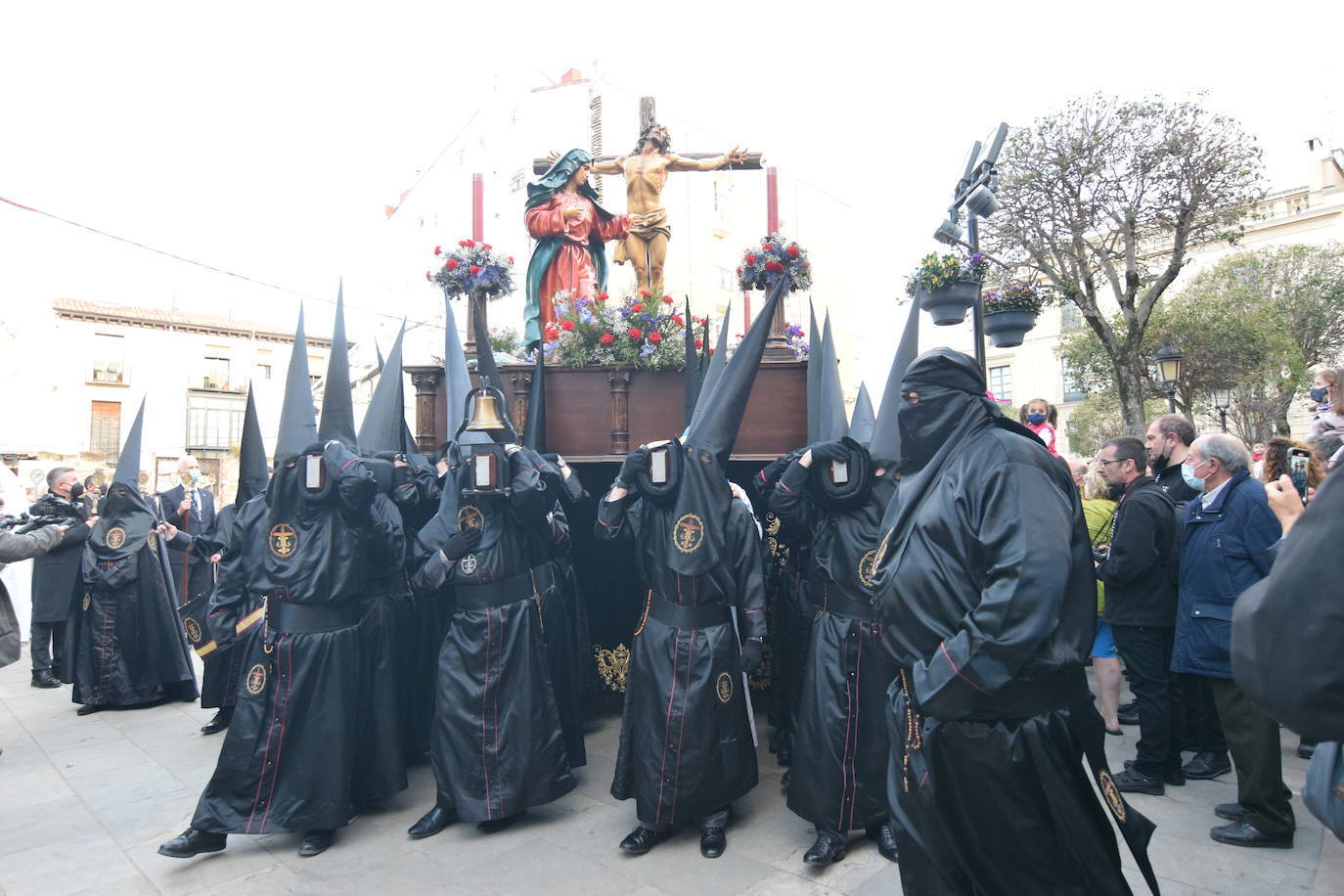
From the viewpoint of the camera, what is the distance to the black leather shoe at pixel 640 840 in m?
3.98

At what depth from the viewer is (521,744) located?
14.4ft

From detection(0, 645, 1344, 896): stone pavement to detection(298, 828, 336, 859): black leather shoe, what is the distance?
0.13ft

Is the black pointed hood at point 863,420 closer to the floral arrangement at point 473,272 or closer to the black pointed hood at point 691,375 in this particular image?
the black pointed hood at point 691,375

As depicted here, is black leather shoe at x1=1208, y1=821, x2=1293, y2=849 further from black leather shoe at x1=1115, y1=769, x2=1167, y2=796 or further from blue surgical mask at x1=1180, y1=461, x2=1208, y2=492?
blue surgical mask at x1=1180, y1=461, x2=1208, y2=492

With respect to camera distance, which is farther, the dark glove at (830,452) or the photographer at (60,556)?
the photographer at (60,556)

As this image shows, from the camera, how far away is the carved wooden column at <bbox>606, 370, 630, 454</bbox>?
584 cm

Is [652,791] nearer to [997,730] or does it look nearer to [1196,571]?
[997,730]

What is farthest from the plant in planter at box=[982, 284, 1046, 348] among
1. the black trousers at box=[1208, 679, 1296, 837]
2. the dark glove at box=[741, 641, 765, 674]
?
the dark glove at box=[741, 641, 765, 674]

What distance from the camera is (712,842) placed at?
4004 millimetres

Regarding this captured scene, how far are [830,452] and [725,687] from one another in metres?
1.44

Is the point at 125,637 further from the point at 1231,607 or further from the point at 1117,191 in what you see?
the point at 1117,191

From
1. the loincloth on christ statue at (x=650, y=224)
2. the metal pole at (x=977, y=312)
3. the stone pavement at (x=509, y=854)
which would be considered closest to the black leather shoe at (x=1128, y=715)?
the stone pavement at (x=509, y=854)

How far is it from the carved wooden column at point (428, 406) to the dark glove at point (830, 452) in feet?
10.7

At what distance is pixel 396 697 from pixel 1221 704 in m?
4.74
